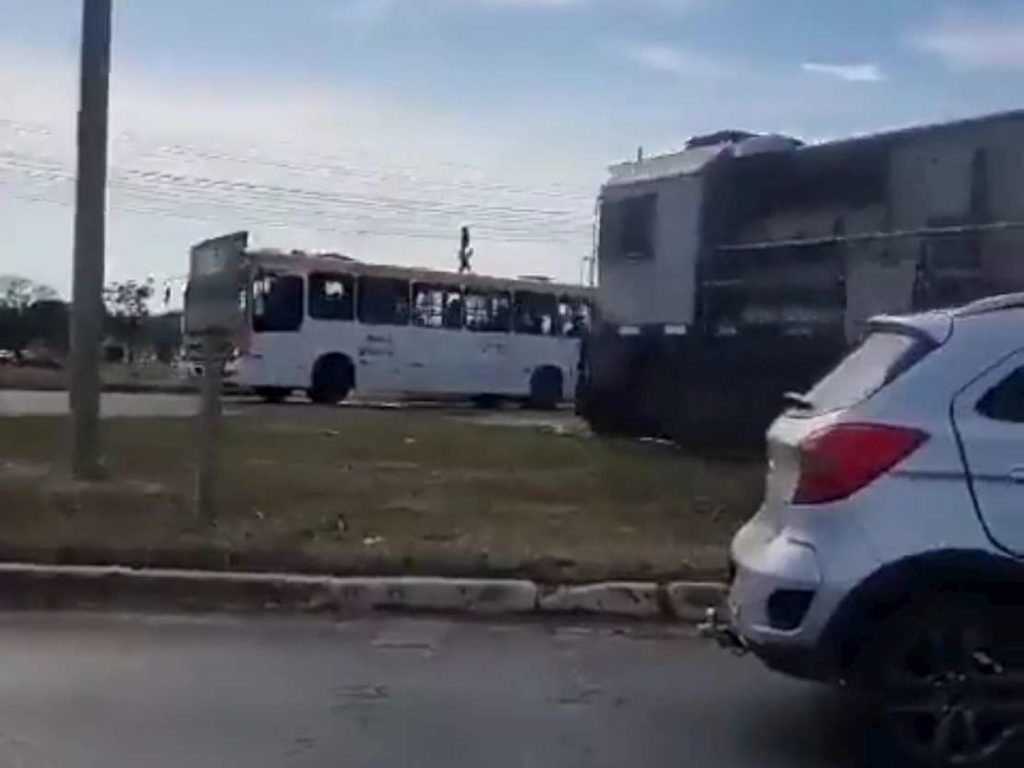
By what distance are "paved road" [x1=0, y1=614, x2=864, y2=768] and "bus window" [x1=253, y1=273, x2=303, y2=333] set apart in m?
23.5

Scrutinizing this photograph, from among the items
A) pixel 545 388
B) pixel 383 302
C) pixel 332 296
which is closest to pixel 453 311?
pixel 383 302

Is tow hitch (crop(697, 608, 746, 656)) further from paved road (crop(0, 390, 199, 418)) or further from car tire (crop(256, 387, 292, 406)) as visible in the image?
car tire (crop(256, 387, 292, 406))

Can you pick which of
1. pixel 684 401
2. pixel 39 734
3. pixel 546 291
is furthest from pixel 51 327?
pixel 39 734

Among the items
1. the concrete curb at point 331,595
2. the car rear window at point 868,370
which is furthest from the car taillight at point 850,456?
the concrete curb at point 331,595

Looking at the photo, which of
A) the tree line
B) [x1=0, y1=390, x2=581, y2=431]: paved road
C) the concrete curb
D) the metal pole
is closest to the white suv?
the concrete curb

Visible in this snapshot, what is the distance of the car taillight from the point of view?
5910mm

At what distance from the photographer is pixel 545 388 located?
3628 centimetres

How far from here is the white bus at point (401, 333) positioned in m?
32.6

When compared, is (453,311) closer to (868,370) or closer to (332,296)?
(332,296)

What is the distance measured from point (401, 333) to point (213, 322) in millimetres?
22148

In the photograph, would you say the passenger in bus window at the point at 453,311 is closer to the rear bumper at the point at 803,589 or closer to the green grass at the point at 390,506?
the green grass at the point at 390,506

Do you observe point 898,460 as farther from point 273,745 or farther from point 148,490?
point 148,490

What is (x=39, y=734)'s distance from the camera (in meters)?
6.44

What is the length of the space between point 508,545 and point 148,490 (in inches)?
133
